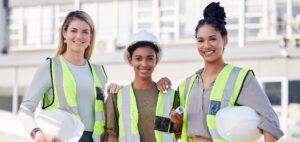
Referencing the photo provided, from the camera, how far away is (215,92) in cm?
345

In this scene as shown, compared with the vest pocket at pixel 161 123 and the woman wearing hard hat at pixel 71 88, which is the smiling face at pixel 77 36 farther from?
the vest pocket at pixel 161 123

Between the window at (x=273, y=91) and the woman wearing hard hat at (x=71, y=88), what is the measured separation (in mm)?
12779

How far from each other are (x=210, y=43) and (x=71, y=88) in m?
0.90

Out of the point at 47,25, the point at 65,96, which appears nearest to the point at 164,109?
the point at 65,96

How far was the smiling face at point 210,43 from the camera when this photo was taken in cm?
354

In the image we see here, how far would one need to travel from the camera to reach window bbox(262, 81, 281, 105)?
16.2 meters

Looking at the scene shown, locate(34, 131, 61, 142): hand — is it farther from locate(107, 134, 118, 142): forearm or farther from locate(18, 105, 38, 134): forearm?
locate(107, 134, 118, 142): forearm

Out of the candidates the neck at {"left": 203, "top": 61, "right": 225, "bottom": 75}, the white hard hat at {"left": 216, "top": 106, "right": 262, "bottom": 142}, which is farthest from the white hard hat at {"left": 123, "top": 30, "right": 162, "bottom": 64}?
the white hard hat at {"left": 216, "top": 106, "right": 262, "bottom": 142}

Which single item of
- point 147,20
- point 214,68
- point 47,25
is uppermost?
point 147,20

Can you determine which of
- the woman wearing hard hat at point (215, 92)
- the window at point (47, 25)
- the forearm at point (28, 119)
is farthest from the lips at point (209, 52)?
the window at point (47, 25)

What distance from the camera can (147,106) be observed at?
12.3ft

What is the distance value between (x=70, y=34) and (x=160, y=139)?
87cm

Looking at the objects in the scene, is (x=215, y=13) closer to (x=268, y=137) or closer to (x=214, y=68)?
(x=214, y=68)

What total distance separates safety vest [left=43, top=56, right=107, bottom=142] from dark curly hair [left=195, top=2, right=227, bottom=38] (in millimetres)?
808
